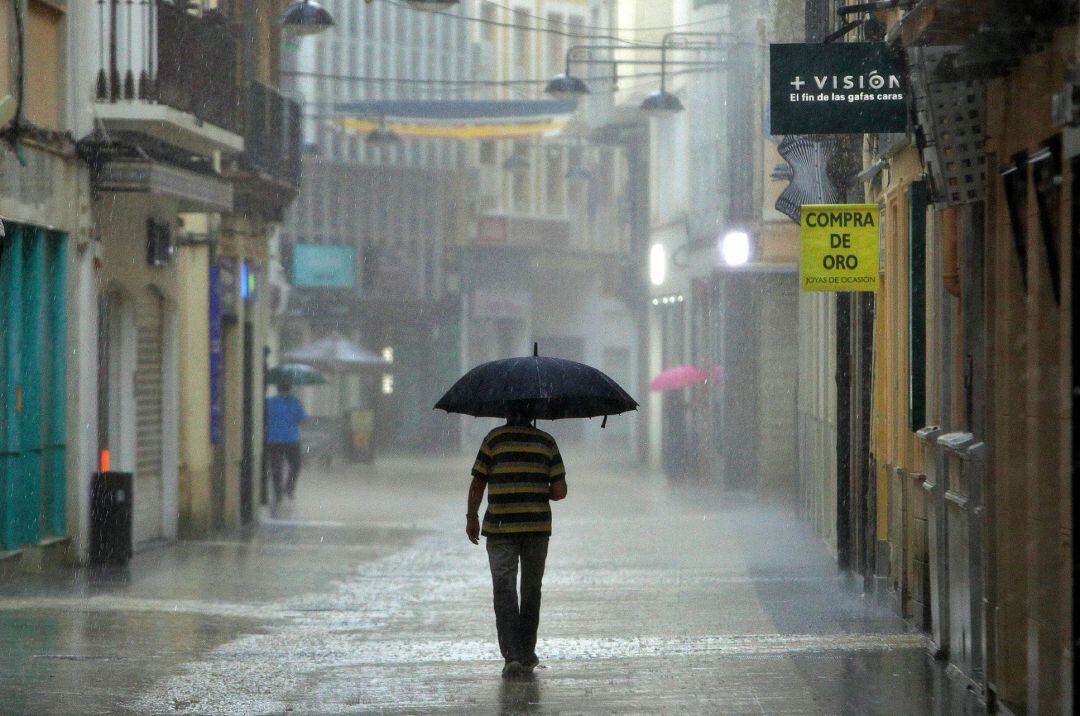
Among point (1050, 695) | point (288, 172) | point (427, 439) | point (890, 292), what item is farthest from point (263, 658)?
point (427, 439)

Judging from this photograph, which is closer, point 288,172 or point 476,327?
point 288,172

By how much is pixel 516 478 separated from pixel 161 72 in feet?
30.6

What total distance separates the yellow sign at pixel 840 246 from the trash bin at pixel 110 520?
685 cm

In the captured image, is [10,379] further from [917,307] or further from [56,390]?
[917,307]

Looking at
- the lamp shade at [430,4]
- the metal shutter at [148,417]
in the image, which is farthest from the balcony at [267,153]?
the lamp shade at [430,4]

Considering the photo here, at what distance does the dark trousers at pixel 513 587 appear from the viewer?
1030cm

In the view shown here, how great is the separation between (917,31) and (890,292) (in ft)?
18.5

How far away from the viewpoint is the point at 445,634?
12.2 metres

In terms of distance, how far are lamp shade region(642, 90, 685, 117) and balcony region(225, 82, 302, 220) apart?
6.45 m

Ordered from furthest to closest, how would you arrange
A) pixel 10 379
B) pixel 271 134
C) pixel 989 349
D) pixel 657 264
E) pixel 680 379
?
pixel 657 264
pixel 680 379
pixel 271 134
pixel 10 379
pixel 989 349

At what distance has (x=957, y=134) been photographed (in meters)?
9.66

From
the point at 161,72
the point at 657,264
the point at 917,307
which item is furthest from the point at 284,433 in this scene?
the point at 917,307

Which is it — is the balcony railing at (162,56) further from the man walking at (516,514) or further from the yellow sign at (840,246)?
the man walking at (516,514)

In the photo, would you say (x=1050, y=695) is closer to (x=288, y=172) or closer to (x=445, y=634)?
(x=445, y=634)
